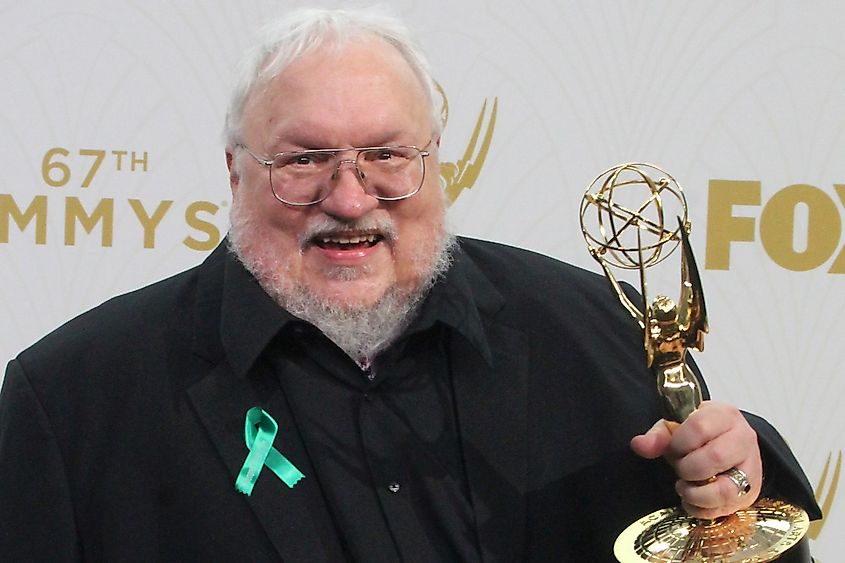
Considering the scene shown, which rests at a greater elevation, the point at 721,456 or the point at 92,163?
the point at 92,163

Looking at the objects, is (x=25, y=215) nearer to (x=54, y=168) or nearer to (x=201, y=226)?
(x=54, y=168)

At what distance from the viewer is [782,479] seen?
1.50 metres

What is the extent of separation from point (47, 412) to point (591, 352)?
74 centimetres

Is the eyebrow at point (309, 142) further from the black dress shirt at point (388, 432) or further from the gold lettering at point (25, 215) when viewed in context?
the gold lettering at point (25, 215)

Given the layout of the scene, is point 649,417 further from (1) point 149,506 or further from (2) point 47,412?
(2) point 47,412

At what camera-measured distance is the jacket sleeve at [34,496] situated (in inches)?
59.7

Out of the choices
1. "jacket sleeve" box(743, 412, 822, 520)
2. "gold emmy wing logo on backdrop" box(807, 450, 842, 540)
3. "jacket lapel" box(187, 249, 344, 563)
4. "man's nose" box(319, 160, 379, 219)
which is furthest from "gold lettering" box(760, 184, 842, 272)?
"jacket lapel" box(187, 249, 344, 563)

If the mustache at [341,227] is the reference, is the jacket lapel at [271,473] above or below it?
below

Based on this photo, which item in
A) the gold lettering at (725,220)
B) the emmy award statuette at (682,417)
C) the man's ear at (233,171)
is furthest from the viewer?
the gold lettering at (725,220)

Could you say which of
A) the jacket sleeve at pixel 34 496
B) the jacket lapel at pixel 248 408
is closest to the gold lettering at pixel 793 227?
the jacket lapel at pixel 248 408

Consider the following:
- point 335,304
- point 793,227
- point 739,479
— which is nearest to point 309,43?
point 335,304

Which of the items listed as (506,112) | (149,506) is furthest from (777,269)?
(149,506)

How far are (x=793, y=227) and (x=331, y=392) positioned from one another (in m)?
0.93

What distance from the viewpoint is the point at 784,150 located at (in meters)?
2.04
